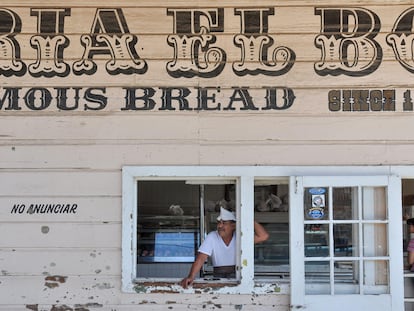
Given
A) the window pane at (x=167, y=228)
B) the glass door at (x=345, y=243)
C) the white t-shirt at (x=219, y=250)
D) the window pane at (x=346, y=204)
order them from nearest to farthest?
the glass door at (x=345, y=243), the window pane at (x=346, y=204), the white t-shirt at (x=219, y=250), the window pane at (x=167, y=228)

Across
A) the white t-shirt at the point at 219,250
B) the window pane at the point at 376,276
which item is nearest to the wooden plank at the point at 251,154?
the white t-shirt at the point at 219,250

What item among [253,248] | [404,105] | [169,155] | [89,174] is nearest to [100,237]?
[89,174]

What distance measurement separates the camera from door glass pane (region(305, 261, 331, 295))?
Answer: 16.6 feet

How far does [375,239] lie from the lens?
509 cm

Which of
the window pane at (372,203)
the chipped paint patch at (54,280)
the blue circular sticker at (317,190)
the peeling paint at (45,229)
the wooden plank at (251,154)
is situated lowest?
the chipped paint patch at (54,280)

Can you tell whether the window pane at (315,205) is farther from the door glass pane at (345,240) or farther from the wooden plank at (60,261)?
the wooden plank at (60,261)

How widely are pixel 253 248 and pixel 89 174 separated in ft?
4.82

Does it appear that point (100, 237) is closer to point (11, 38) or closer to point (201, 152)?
point (201, 152)

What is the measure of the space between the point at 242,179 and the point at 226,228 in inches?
20.5

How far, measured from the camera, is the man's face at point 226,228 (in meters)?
5.31

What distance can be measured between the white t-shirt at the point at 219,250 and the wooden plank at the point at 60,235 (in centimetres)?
78

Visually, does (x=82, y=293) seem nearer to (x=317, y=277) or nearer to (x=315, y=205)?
(x=317, y=277)

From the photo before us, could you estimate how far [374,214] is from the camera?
5109 mm

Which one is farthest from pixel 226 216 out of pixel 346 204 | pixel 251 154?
pixel 346 204
